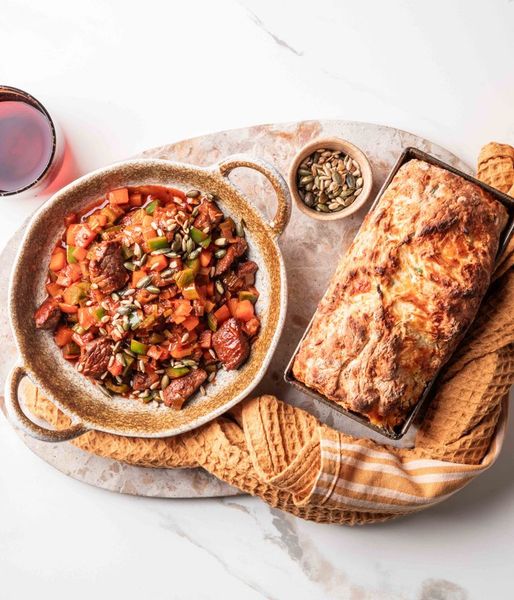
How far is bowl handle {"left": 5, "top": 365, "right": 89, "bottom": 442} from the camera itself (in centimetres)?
380

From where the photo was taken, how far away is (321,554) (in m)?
4.48

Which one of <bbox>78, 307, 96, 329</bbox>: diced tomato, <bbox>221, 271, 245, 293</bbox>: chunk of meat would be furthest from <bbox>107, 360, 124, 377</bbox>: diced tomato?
<bbox>221, 271, 245, 293</bbox>: chunk of meat

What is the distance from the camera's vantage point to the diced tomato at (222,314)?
13.5 feet

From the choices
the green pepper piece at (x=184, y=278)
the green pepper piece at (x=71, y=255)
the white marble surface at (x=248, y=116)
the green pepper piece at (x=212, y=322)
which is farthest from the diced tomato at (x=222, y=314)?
the white marble surface at (x=248, y=116)

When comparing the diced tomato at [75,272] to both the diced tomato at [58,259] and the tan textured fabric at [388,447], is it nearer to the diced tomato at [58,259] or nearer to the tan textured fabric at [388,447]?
the diced tomato at [58,259]

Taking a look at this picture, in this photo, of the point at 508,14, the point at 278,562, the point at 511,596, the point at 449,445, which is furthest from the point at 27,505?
the point at 508,14

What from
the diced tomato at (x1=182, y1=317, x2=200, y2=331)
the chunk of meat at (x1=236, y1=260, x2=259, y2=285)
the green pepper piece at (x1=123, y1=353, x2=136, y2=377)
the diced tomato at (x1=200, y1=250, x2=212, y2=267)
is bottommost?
the green pepper piece at (x1=123, y1=353, x2=136, y2=377)

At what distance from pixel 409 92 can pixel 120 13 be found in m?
1.93

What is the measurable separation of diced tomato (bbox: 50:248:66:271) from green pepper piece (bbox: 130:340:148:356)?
2.11ft

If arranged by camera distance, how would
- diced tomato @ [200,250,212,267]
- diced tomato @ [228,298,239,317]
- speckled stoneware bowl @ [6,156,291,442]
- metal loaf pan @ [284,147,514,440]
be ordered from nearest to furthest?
metal loaf pan @ [284,147,514,440] < speckled stoneware bowl @ [6,156,291,442] < diced tomato @ [200,250,212,267] < diced tomato @ [228,298,239,317]

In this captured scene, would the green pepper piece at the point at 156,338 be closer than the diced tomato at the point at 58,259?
Yes

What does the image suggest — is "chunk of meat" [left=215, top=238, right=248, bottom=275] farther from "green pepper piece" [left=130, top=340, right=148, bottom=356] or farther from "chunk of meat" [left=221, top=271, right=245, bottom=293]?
"green pepper piece" [left=130, top=340, right=148, bottom=356]

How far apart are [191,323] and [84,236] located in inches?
31.4

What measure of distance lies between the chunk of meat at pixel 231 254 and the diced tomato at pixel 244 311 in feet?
0.75
